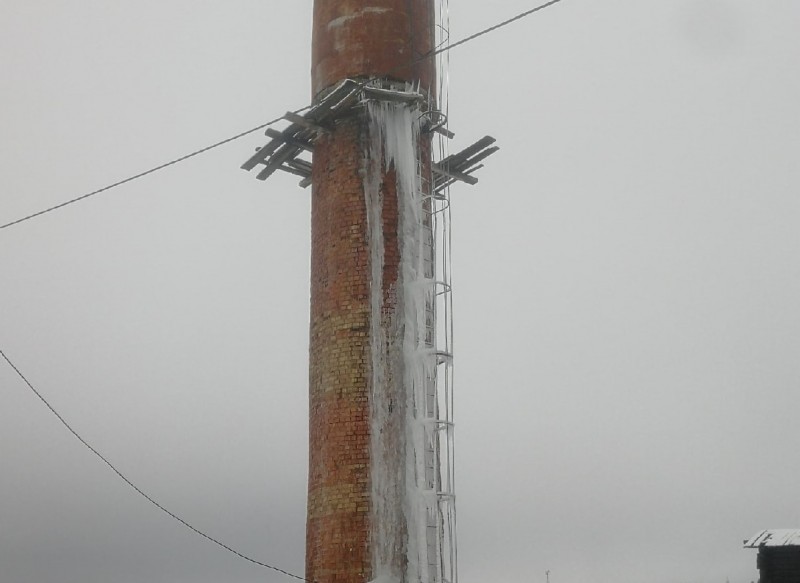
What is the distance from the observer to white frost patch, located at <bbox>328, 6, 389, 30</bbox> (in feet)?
49.4

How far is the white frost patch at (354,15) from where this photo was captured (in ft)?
49.4

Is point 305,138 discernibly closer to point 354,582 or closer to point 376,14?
point 376,14

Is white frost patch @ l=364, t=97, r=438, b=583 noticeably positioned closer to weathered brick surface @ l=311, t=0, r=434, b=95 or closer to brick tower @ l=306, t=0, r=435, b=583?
brick tower @ l=306, t=0, r=435, b=583

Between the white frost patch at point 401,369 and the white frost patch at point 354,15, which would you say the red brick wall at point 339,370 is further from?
the white frost patch at point 354,15

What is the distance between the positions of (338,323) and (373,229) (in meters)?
1.46

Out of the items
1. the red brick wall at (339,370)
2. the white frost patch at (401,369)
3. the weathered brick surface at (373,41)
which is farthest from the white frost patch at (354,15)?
the red brick wall at (339,370)

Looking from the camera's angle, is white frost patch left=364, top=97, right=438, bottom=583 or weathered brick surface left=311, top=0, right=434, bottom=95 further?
weathered brick surface left=311, top=0, right=434, bottom=95

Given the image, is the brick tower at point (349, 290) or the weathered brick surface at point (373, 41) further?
the weathered brick surface at point (373, 41)

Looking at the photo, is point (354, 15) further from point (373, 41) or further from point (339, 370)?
point (339, 370)

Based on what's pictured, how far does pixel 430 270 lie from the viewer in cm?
1445

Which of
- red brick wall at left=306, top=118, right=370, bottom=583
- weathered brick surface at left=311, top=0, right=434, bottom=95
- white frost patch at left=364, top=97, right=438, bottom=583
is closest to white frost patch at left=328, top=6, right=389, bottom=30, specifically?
weathered brick surface at left=311, top=0, right=434, bottom=95

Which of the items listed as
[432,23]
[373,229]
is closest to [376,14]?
[432,23]

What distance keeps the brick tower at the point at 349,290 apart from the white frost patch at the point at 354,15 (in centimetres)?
2

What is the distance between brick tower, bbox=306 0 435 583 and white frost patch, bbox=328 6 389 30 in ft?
0.06
